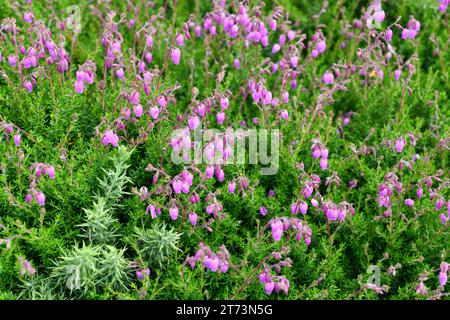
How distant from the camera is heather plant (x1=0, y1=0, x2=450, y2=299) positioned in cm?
382

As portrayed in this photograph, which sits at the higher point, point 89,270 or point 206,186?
point 206,186

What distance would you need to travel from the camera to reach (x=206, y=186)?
4445mm

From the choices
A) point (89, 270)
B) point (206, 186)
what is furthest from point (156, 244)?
point (206, 186)

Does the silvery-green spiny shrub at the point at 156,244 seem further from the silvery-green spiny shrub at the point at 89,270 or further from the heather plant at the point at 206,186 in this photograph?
the silvery-green spiny shrub at the point at 89,270

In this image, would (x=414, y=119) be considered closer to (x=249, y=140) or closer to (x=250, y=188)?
(x=249, y=140)

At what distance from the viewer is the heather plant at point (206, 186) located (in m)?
3.82

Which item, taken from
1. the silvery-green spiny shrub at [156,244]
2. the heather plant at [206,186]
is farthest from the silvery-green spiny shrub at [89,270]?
the silvery-green spiny shrub at [156,244]

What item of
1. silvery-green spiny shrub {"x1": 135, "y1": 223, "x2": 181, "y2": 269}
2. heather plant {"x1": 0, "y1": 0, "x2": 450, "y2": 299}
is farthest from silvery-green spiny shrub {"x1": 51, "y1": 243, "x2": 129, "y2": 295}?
silvery-green spiny shrub {"x1": 135, "y1": 223, "x2": 181, "y2": 269}

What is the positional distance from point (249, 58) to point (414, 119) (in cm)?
178

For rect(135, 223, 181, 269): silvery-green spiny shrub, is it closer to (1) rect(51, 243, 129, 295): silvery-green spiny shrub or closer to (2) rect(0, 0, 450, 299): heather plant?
(2) rect(0, 0, 450, 299): heather plant

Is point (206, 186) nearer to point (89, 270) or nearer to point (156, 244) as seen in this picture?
point (156, 244)

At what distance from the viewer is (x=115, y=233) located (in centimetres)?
419

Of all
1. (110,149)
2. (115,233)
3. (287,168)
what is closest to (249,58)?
(287,168)

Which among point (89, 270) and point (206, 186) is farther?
point (206, 186)
